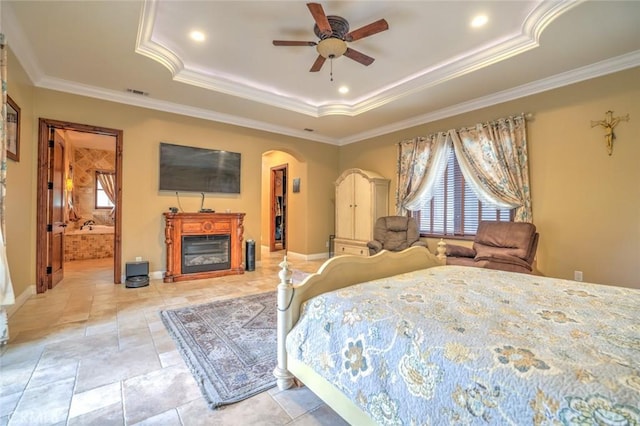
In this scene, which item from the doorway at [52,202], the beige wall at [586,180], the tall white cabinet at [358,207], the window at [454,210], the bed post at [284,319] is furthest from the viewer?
the tall white cabinet at [358,207]

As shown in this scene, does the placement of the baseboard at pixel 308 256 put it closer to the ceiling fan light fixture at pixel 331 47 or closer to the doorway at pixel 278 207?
the doorway at pixel 278 207

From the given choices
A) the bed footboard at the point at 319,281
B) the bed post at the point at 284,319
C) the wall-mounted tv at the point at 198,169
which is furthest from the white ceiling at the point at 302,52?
the bed post at the point at 284,319

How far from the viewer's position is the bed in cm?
82

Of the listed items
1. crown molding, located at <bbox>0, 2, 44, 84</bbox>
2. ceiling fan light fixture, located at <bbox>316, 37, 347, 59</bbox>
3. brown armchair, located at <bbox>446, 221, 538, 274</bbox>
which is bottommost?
brown armchair, located at <bbox>446, 221, 538, 274</bbox>

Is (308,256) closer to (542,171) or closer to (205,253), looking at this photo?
(205,253)

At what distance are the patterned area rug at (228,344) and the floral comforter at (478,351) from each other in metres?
0.49

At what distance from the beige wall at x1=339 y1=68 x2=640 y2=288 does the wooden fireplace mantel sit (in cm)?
451

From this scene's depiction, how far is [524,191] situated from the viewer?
395 centimetres

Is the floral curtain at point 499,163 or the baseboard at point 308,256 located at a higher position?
the floral curtain at point 499,163

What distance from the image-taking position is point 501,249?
3.76 metres

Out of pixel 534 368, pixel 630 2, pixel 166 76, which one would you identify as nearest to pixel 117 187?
pixel 166 76

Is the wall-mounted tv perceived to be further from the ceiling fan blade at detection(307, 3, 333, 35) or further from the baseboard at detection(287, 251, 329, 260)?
the ceiling fan blade at detection(307, 3, 333, 35)

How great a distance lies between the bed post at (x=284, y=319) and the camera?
5.53 feet

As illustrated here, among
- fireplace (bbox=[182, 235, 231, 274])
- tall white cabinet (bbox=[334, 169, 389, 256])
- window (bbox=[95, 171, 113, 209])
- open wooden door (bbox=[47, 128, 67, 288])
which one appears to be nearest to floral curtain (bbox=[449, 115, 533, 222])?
tall white cabinet (bbox=[334, 169, 389, 256])
